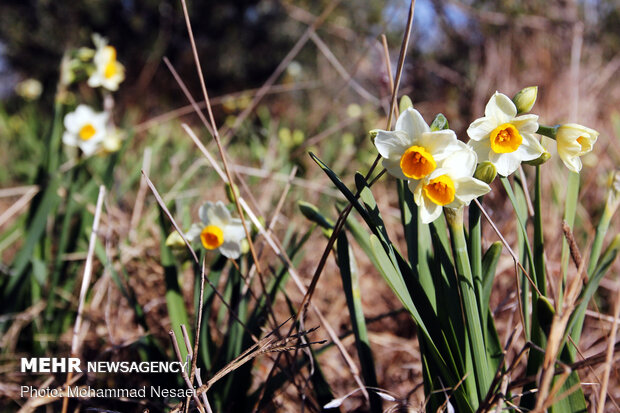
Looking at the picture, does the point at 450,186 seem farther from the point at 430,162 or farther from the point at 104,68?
the point at 104,68

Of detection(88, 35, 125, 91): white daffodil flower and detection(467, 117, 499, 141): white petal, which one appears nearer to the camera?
detection(467, 117, 499, 141): white petal

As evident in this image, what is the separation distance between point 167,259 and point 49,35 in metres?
8.42

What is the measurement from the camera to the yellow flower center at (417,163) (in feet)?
1.96

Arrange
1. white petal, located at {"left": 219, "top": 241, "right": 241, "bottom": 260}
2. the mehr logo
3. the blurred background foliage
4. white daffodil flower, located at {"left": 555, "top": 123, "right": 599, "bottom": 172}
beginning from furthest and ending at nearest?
the blurred background foliage < the mehr logo < white petal, located at {"left": 219, "top": 241, "right": 241, "bottom": 260} < white daffodil flower, located at {"left": 555, "top": 123, "right": 599, "bottom": 172}

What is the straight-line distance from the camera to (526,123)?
2.09ft

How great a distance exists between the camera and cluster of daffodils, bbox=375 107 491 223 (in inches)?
23.4

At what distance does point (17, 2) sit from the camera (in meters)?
7.72

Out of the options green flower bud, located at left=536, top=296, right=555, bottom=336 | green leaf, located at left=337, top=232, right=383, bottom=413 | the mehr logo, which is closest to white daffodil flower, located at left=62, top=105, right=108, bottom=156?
the mehr logo

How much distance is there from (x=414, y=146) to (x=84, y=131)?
1.49 meters

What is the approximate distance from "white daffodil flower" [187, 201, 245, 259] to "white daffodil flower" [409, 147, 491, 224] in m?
0.42

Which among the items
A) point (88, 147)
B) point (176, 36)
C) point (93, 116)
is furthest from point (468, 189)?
point (176, 36)

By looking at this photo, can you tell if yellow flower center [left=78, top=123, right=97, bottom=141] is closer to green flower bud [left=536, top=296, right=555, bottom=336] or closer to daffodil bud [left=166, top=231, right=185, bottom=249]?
daffodil bud [left=166, top=231, right=185, bottom=249]

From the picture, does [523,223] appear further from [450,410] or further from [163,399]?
[163,399]

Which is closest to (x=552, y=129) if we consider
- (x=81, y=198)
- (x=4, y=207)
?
(x=81, y=198)
